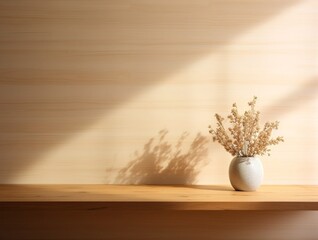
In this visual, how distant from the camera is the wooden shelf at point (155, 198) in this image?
150 cm

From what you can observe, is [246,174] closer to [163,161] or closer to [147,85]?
[163,161]

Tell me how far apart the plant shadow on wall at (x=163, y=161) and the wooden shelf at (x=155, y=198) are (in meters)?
0.12

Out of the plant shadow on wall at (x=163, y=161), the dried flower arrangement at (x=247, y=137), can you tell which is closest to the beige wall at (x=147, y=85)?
the plant shadow on wall at (x=163, y=161)

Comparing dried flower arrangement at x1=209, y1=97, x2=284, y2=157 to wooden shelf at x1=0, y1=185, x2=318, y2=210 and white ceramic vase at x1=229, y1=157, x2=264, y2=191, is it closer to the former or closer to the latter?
white ceramic vase at x1=229, y1=157, x2=264, y2=191

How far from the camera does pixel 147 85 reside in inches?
75.5

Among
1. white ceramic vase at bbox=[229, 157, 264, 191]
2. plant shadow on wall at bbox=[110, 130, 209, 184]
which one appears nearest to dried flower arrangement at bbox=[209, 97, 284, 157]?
white ceramic vase at bbox=[229, 157, 264, 191]

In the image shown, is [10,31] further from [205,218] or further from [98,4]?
[205,218]

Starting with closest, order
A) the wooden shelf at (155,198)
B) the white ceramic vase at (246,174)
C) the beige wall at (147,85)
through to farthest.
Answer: the wooden shelf at (155,198) → the white ceramic vase at (246,174) → the beige wall at (147,85)

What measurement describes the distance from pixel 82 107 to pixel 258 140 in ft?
2.59

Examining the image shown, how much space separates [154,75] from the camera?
1.92m

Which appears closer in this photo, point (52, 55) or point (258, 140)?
point (258, 140)

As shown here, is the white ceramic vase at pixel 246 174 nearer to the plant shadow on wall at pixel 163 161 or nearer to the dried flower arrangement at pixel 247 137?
the dried flower arrangement at pixel 247 137

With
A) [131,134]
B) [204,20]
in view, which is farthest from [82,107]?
[204,20]

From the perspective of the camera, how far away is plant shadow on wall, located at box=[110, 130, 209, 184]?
1912 mm
